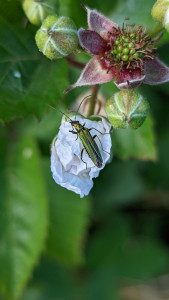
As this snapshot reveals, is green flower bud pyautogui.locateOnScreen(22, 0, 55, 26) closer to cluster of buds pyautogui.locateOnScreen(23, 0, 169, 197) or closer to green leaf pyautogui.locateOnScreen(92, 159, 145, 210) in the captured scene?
cluster of buds pyautogui.locateOnScreen(23, 0, 169, 197)

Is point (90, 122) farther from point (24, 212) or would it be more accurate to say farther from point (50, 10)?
point (24, 212)

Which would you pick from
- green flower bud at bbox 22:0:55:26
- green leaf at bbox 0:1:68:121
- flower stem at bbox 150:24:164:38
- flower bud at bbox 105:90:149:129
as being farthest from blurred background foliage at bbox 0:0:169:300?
flower bud at bbox 105:90:149:129

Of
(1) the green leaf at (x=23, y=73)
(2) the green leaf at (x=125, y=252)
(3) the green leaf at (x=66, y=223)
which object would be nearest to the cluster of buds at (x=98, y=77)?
(1) the green leaf at (x=23, y=73)

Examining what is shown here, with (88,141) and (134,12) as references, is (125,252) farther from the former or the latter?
(88,141)

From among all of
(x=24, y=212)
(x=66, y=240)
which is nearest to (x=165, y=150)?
(x=66, y=240)

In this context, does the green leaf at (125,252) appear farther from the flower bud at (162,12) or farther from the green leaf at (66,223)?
the flower bud at (162,12)
